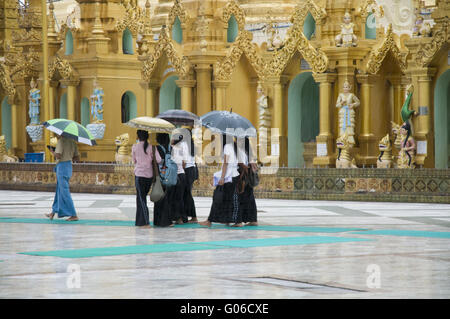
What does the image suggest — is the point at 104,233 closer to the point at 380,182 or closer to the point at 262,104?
the point at 380,182

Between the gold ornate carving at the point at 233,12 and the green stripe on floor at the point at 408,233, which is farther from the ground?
the gold ornate carving at the point at 233,12

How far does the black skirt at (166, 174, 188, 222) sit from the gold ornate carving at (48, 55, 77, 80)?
20483 mm

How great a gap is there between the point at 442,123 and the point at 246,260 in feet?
48.0

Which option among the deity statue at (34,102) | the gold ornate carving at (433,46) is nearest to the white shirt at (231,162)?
the gold ornate carving at (433,46)

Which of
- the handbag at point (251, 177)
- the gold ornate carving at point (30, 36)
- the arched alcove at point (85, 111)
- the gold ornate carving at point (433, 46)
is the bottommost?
the handbag at point (251, 177)

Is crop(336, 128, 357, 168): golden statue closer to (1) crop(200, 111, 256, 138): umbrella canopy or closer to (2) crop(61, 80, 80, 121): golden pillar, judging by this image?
(1) crop(200, 111, 256, 138): umbrella canopy

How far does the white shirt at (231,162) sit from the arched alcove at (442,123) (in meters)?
9.77

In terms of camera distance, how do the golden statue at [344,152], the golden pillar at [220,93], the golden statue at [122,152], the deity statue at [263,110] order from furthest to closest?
the golden statue at [122,152] → the golden pillar at [220,93] → the deity statue at [263,110] → the golden statue at [344,152]

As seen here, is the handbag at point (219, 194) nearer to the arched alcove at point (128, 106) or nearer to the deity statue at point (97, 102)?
the deity statue at point (97, 102)

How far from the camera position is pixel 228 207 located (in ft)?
53.9

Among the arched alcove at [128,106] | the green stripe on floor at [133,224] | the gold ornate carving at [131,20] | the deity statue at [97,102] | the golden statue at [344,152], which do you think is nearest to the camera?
the green stripe on floor at [133,224]

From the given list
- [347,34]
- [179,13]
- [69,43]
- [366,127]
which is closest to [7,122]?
[69,43]

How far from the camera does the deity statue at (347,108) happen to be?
25891mm
